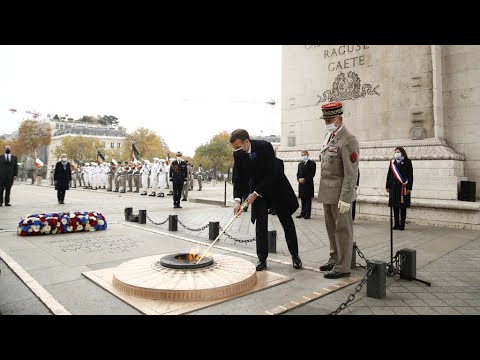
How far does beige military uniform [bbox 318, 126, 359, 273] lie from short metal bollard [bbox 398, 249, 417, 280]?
696 mm

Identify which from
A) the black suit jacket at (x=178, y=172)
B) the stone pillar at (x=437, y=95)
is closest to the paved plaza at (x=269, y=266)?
the stone pillar at (x=437, y=95)

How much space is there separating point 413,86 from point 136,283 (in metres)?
9.62

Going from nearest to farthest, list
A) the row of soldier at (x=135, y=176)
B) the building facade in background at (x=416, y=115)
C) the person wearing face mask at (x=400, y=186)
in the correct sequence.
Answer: the person wearing face mask at (x=400, y=186) → the building facade in background at (x=416, y=115) → the row of soldier at (x=135, y=176)

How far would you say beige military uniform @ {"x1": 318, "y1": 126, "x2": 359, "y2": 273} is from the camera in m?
4.18

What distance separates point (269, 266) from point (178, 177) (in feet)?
31.7

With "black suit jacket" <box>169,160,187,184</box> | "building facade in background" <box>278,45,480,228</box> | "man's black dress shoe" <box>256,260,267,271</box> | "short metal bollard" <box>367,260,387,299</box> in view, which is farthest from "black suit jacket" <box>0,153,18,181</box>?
"short metal bollard" <box>367,260,387,299</box>

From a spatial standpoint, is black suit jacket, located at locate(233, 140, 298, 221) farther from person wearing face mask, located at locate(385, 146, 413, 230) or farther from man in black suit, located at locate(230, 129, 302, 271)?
person wearing face mask, located at locate(385, 146, 413, 230)

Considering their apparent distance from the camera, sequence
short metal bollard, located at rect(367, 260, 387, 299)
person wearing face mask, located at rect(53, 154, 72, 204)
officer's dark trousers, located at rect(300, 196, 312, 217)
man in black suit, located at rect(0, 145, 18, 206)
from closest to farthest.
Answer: short metal bollard, located at rect(367, 260, 387, 299) → officer's dark trousers, located at rect(300, 196, 312, 217) → man in black suit, located at rect(0, 145, 18, 206) → person wearing face mask, located at rect(53, 154, 72, 204)

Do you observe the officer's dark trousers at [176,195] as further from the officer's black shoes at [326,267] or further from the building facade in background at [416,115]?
the officer's black shoes at [326,267]

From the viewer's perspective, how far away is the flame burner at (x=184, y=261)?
4.02 m

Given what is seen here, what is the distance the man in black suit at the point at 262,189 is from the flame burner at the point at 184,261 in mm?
813

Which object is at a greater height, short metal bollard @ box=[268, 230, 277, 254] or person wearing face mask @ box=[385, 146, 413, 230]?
person wearing face mask @ box=[385, 146, 413, 230]
